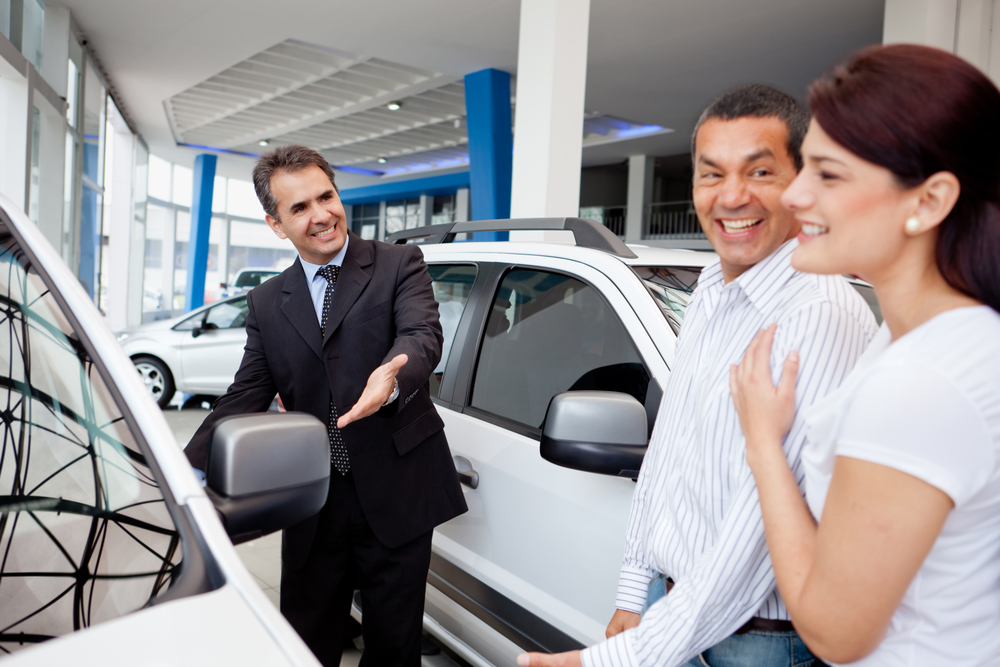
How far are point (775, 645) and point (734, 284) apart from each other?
53 centimetres

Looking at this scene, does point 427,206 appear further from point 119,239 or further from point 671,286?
point 671,286

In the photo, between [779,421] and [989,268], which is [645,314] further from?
[989,268]

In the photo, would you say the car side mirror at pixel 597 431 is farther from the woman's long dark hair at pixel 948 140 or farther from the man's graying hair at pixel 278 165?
the man's graying hair at pixel 278 165

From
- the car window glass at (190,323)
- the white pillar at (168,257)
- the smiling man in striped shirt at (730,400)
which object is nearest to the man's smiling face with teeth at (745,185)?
the smiling man in striped shirt at (730,400)

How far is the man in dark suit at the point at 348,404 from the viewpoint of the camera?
1901mm

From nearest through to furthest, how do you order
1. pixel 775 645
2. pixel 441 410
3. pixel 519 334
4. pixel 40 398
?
pixel 775 645, pixel 40 398, pixel 519 334, pixel 441 410

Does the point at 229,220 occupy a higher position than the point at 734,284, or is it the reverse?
the point at 229,220

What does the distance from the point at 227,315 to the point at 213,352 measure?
44 cm

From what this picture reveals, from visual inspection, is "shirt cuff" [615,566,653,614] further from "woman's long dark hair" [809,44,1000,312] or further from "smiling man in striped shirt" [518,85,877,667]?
"woman's long dark hair" [809,44,1000,312]

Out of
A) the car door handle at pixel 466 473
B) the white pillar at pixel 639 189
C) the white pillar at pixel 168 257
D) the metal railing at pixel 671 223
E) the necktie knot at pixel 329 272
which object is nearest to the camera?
the necktie knot at pixel 329 272

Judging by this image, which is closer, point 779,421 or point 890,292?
point 890,292

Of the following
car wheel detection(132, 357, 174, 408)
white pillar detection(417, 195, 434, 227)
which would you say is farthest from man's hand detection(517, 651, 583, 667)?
white pillar detection(417, 195, 434, 227)

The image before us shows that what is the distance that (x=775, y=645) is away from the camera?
1.01 meters

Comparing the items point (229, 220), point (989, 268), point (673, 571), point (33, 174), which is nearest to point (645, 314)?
point (673, 571)
